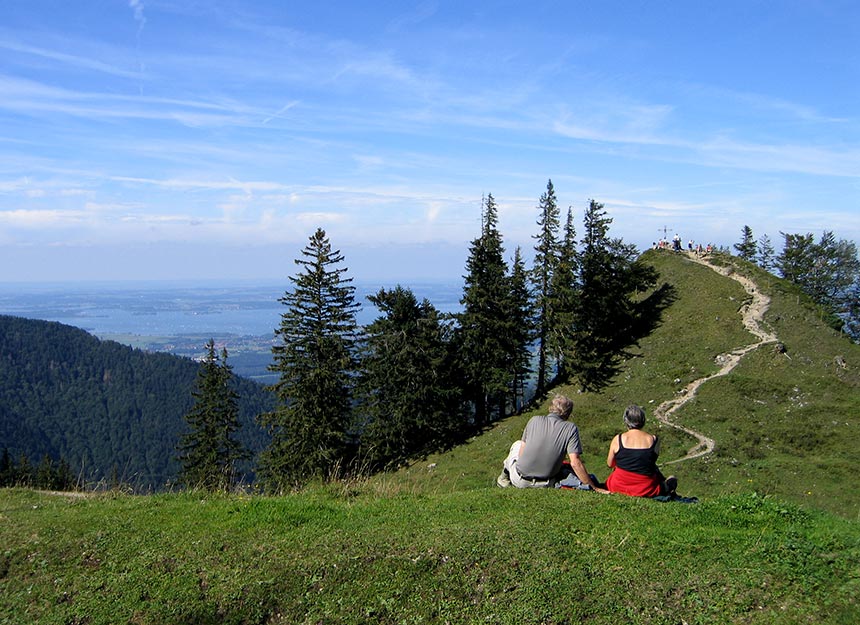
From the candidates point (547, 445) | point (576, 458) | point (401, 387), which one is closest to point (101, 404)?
point (401, 387)

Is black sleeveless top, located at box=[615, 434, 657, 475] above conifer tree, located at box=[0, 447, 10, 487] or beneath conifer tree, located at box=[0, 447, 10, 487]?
above

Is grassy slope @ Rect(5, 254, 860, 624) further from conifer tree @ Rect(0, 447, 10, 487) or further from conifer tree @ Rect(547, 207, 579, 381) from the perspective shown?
conifer tree @ Rect(0, 447, 10, 487)

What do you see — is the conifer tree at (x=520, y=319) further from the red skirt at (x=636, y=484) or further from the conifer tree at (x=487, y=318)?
the red skirt at (x=636, y=484)

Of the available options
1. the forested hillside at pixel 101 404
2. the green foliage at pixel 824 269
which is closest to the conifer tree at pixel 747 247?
the green foliage at pixel 824 269

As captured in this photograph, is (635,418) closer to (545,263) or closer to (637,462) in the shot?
(637,462)

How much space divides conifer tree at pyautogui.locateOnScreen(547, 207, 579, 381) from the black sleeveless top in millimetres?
34000

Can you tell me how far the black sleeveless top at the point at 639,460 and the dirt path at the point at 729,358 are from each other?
62.0 feet

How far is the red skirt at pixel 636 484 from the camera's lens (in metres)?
8.19

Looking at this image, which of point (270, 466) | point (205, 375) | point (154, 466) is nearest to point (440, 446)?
point (270, 466)

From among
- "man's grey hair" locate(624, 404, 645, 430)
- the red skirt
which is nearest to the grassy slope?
the red skirt

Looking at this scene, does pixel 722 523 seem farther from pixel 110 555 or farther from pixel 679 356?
pixel 679 356

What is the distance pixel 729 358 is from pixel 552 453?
34.9 meters

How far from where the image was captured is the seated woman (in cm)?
820

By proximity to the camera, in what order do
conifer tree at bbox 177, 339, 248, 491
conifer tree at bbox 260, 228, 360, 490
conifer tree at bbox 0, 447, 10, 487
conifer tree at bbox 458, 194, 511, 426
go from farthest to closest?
conifer tree at bbox 0, 447, 10, 487
conifer tree at bbox 458, 194, 511, 426
conifer tree at bbox 177, 339, 248, 491
conifer tree at bbox 260, 228, 360, 490
